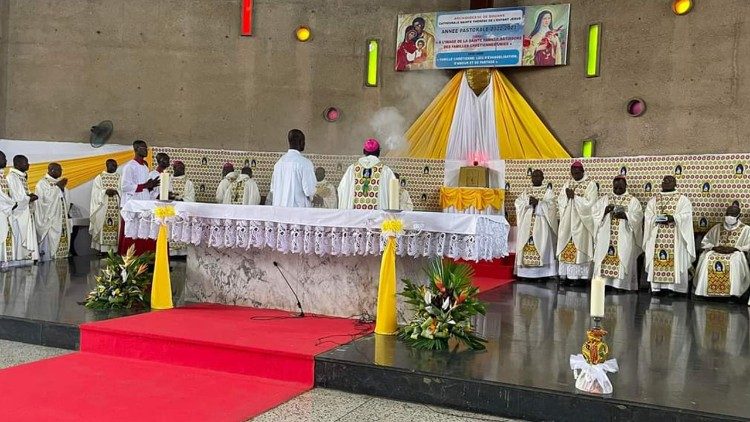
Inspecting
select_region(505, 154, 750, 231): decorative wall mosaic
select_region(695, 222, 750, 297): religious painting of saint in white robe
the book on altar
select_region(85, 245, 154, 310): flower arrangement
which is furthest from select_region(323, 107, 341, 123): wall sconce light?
select_region(695, 222, 750, 297): religious painting of saint in white robe

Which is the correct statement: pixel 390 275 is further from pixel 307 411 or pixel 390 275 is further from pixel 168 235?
pixel 168 235

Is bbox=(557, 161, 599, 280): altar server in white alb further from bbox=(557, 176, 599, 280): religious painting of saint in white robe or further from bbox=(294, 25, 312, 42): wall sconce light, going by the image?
bbox=(294, 25, 312, 42): wall sconce light

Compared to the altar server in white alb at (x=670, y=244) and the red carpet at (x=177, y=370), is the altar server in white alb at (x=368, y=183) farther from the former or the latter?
the altar server in white alb at (x=670, y=244)

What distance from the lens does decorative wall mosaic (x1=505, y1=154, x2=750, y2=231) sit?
9.61m

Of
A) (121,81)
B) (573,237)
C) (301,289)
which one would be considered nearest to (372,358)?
(301,289)

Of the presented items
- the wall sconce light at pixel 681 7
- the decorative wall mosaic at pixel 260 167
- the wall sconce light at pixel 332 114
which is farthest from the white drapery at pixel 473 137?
the wall sconce light at pixel 681 7

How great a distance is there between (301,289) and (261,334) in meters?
1.15

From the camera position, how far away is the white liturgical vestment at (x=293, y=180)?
6703mm

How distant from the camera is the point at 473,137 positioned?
11703 mm

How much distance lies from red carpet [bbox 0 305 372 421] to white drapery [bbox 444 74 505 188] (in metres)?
6.26

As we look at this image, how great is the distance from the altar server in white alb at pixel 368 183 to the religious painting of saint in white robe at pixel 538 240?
4180 millimetres

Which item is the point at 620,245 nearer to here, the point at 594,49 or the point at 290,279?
the point at 594,49

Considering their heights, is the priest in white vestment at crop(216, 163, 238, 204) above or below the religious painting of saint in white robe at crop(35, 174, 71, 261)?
above

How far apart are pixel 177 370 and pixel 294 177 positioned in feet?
8.21
